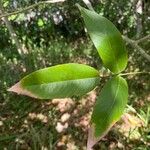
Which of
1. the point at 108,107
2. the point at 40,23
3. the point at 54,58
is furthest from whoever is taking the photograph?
the point at 40,23

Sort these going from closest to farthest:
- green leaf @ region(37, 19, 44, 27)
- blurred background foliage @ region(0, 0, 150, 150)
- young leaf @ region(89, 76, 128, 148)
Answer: young leaf @ region(89, 76, 128, 148) < blurred background foliage @ region(0, 0, 150, 150) < green leaf @ region(37, 19, 44, 27)

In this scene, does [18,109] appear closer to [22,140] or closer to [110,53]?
[22,140]

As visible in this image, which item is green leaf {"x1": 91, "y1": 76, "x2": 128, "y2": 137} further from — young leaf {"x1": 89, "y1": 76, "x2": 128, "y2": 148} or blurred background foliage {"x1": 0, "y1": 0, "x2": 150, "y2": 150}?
blurred background foliage {"x1": 0, "y1": 0, "x2": 150, "y2": 150}

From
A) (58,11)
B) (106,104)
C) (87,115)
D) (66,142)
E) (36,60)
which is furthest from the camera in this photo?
(58,11)

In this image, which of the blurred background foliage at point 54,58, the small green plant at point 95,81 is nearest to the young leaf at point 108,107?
the small green plant at point 95,81

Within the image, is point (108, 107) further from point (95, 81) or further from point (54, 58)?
point (54, 58)

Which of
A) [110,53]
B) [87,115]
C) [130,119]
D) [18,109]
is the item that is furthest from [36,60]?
[110,53]

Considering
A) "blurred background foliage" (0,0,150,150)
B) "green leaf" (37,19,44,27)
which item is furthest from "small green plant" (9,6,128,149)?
"green leaf" (37,19,44,27)

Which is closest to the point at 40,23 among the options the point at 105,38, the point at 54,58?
the point at 54,58
